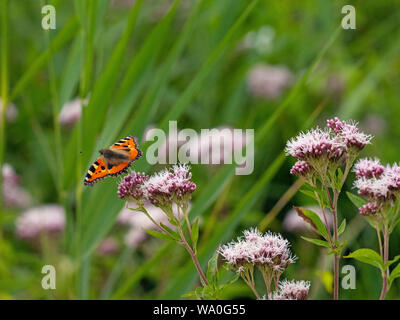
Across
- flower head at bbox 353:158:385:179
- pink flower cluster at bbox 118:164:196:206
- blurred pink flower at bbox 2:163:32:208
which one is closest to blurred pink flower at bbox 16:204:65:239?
blurred pink flower at bbox 2:163:32:208

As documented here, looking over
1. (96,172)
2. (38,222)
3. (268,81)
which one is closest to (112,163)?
(96,172)

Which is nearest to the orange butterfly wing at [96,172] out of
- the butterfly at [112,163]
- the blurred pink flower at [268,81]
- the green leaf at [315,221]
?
the butterfly at [112,163]

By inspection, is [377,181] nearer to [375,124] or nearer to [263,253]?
[263,253]

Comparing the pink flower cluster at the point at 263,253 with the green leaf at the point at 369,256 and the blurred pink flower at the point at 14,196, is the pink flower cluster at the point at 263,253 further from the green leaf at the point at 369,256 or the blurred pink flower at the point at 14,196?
the blurred pink flower at the point at 14,196

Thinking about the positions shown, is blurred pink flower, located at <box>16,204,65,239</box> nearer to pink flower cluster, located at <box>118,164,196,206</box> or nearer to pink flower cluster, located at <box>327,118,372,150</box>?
pink flower cluster, located at <box>118,164,196,206</box>

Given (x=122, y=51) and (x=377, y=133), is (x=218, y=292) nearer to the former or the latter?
(x=122, y=51)
